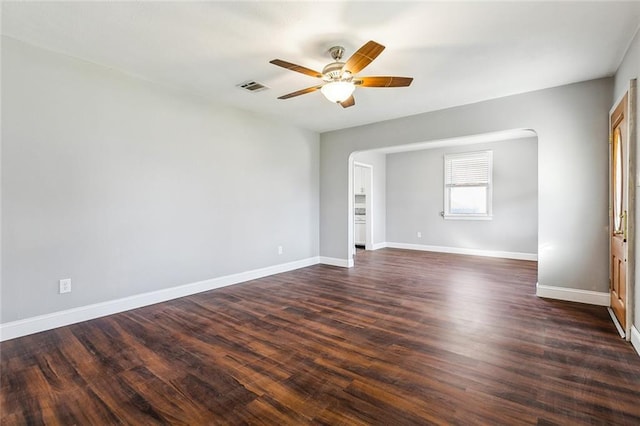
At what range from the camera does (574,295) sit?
3.57 meters

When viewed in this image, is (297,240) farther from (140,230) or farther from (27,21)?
(27,21)

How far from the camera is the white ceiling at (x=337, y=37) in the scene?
2191 millimetres

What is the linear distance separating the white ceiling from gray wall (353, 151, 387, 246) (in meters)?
4.06

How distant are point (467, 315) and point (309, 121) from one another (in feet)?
12.2

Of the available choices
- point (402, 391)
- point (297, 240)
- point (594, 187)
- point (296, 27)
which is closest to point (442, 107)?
point (594, 187)

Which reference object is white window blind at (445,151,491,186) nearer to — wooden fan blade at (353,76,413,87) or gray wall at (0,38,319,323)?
gray wall at (0,38,319,323)

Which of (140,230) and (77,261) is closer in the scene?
(77,261)

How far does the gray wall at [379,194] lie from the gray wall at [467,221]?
0.15m

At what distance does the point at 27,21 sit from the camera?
2361 millimetres

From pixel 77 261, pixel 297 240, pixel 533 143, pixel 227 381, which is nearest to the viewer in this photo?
pixel 227 381

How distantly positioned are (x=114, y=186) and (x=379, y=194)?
6064 mm

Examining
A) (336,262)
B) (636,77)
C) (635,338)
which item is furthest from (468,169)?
(635,338)

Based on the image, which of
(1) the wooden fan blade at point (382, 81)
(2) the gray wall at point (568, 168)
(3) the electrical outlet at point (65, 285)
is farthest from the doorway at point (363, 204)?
(3) the electrical outlet at point (65, 285)

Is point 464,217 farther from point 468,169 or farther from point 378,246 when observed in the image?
point 378,246
